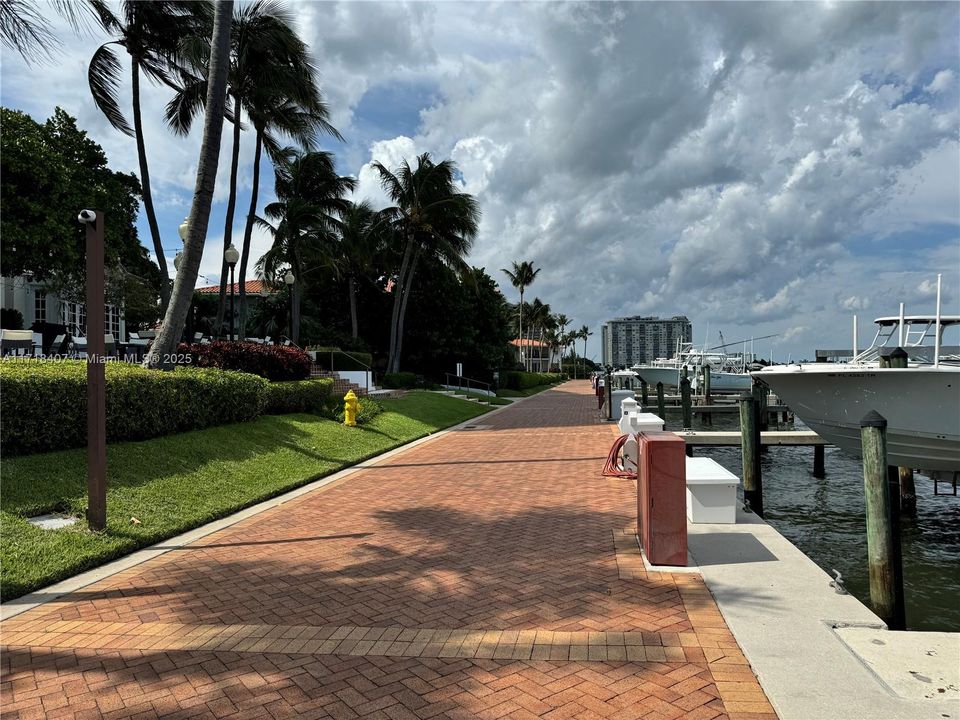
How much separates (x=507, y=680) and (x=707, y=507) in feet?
13.2

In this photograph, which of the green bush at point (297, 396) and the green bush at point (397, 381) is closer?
the green bush at point (297, 396)

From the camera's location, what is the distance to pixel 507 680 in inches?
144

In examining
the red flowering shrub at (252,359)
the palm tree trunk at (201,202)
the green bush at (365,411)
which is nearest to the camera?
the palm tree trunk at (201,202)

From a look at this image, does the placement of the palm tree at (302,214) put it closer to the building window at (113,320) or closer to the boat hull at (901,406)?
the building window at (113,320)

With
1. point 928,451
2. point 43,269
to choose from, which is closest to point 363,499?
point 928,451

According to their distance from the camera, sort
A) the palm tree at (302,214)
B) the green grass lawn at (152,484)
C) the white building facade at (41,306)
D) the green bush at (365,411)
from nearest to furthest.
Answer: the green grass lawn at (152,484), the green bush at (365,411), the palm tree at (302,214), the white building facade at (41,306)

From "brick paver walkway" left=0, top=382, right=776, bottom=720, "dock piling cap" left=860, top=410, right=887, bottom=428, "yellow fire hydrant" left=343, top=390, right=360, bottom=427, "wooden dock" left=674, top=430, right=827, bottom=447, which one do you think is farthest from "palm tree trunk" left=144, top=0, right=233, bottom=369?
"dock piling cap" left=860, top=410, right=887, bottom=428

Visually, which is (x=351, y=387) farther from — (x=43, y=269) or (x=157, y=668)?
(x=157, y=668)

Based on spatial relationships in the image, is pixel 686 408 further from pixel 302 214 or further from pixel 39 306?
pixel 39 306

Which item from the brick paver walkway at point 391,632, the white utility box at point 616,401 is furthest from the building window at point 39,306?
the brick paver walkway at point 391,632

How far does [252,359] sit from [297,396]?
4.51ft

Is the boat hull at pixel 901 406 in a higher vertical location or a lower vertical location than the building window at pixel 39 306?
lower

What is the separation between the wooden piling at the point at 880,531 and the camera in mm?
5230

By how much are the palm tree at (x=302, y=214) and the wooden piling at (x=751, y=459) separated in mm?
20389
